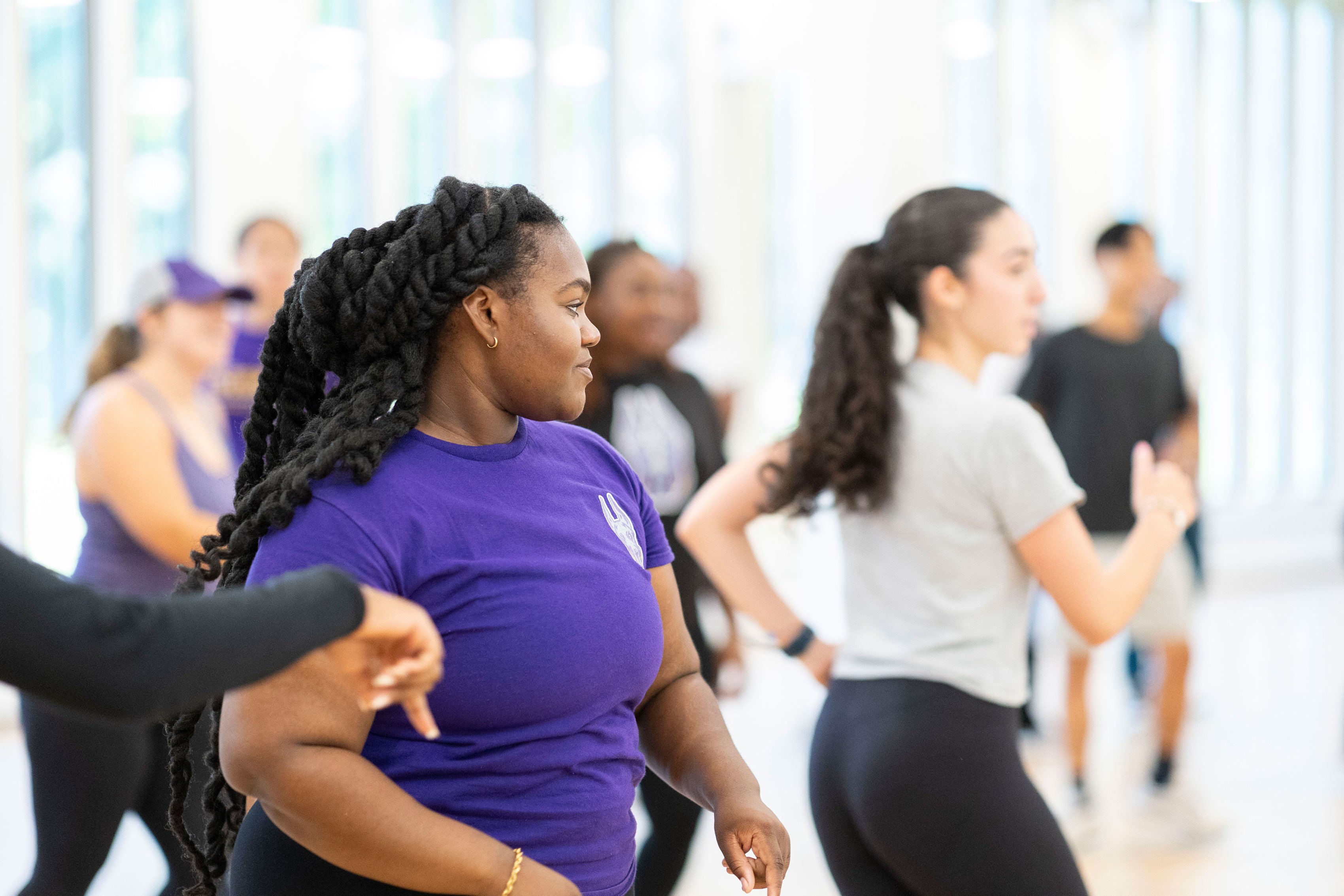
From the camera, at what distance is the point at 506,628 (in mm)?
1181

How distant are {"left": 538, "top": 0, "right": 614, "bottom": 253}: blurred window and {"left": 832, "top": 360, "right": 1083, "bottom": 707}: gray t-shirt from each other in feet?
17.5

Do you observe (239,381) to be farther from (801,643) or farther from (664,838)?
(801,643)

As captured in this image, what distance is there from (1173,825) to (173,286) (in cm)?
Answer: 313

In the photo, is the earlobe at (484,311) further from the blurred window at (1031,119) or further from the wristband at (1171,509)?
the blurred window at (1031,119)

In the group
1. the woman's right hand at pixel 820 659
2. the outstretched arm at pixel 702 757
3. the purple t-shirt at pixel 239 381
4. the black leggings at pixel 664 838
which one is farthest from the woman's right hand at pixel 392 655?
the purple t-shirt at pixel 239 381

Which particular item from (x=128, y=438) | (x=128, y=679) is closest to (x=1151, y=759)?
(x=128, y=438)

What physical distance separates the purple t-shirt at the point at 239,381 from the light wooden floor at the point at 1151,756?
4.06ft

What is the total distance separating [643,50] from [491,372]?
641 cm

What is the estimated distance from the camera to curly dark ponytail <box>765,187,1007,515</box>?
73.0 inches

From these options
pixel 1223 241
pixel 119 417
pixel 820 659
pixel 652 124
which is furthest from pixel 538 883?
pixel 1223 241

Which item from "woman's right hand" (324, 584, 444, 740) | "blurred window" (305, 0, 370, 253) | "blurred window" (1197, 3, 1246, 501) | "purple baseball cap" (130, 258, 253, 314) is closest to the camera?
"woman's right hand" (324, 584, 444, 740)

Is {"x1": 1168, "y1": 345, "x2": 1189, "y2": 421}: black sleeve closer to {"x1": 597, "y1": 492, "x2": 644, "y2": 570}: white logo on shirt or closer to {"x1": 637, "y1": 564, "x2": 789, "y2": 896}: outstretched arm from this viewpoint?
{"x1": 637, "y1": 564, "x2": 789, "y2": 896}: outstretched arm

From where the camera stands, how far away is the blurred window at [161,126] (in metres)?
5.59

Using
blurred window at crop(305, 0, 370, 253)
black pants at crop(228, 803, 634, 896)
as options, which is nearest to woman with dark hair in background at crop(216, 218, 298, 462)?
blurred window at crop(305, 0, 370, 253)
